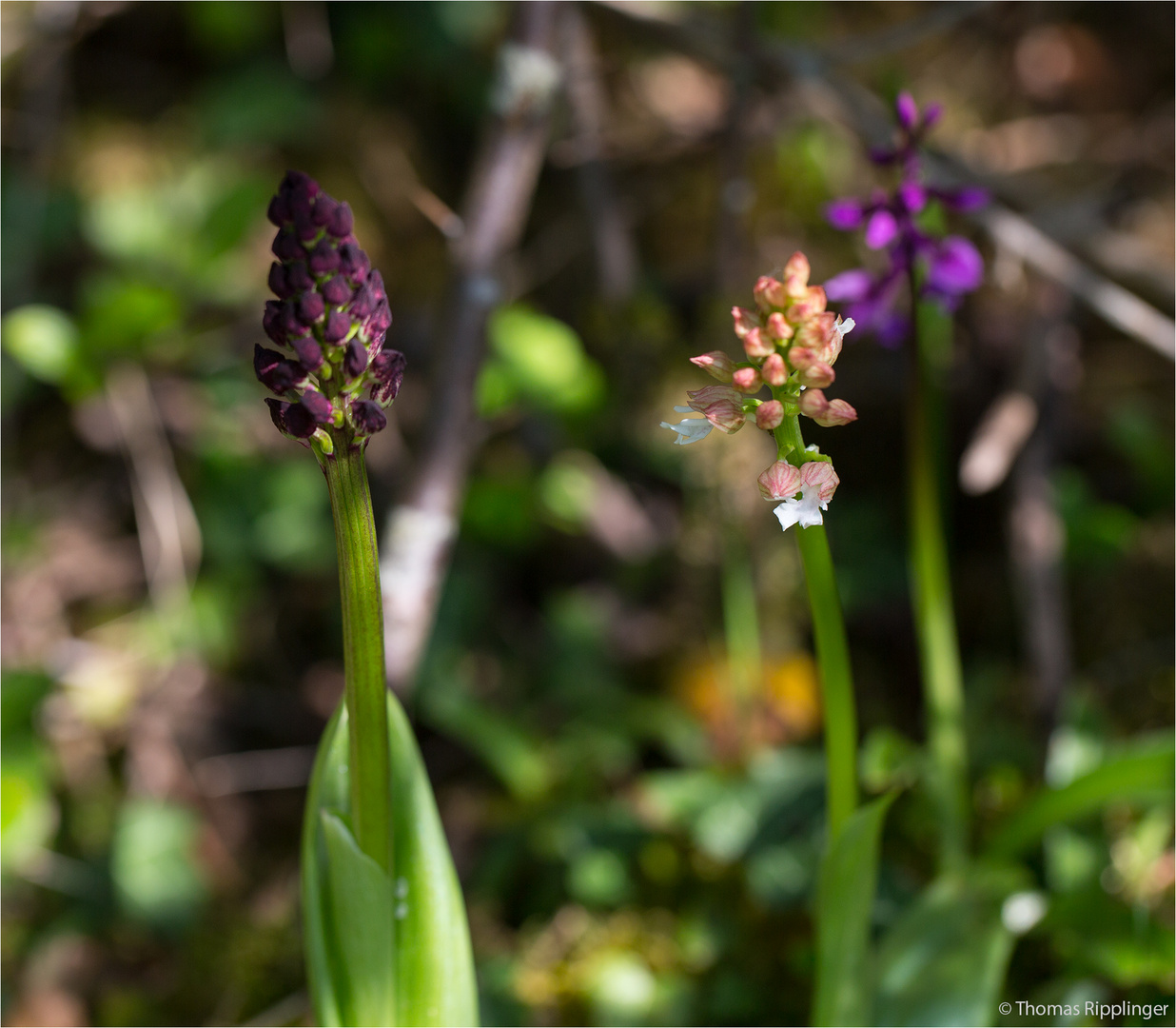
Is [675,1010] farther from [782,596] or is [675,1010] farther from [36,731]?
[36,731]

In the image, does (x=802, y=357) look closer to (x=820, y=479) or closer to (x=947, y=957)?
(x=820, y=479)

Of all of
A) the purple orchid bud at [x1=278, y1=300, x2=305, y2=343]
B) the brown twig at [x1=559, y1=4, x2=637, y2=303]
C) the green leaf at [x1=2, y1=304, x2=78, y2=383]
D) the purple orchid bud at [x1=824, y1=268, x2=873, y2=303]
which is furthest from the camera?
the brown twig at [x1=559, y1=4, x2=637, y2=303]

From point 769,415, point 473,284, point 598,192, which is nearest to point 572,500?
point 473,284

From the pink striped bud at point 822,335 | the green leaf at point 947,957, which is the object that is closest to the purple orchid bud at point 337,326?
the pink striped bud at point 822,335

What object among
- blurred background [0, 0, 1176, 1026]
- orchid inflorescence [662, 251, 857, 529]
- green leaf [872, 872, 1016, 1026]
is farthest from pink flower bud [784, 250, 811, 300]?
green leaf [872, 872, 1016, 1026]

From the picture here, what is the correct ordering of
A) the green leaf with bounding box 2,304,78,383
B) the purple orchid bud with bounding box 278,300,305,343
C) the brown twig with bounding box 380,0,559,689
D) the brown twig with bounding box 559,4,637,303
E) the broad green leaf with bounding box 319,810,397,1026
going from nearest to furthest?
1. the purple orchid bud with bounding box 278,300,305,343
2. the broad green leaf with bounding box 319,810,397,1026
3. the brown twig with bounding box 380,0,559,689
4. the green leaf with bounding box 2,304,78,383
5. the brown twig with bounding box 559,4,637,303

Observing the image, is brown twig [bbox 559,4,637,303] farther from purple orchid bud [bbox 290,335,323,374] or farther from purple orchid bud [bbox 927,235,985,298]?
purple orchid bud [bbox 290,335,323,374]

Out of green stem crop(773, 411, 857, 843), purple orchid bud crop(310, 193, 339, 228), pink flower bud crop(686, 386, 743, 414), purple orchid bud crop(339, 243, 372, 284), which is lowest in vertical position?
green stem crop(773, 411, 857, 843)
